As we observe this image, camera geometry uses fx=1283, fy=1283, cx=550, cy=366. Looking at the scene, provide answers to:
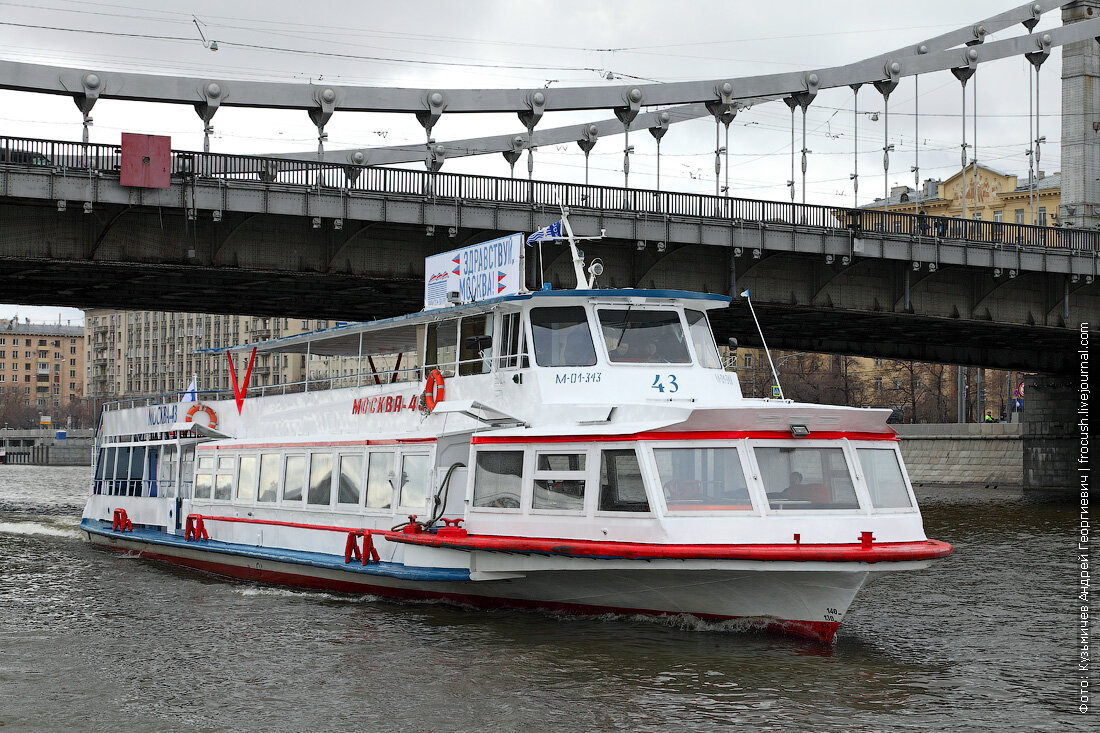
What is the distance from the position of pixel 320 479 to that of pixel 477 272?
182 inches

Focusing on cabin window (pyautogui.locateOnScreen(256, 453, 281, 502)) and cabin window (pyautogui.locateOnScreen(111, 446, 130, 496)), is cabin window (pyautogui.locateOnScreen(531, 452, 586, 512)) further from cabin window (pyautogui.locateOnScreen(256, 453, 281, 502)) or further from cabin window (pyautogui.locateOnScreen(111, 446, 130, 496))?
cabin window (pyautogui.locateOnScreen(111, 446, 130, 496))

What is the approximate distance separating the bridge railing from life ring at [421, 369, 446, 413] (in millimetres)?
14482

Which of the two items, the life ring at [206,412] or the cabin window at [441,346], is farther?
the life ring at [206,412]

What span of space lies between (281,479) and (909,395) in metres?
73.0

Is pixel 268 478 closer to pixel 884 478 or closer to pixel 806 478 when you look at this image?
pixel 806 478

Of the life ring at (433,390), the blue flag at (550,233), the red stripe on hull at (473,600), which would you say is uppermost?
the blue flag at (550,233)

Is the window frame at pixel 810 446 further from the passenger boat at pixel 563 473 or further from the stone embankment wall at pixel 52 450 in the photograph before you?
the stone embankment wall at pixel 52 450

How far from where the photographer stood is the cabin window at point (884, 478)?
16.5 meters

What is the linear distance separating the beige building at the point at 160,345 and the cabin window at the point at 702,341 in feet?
324

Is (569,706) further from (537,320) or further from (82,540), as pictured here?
(82,540)

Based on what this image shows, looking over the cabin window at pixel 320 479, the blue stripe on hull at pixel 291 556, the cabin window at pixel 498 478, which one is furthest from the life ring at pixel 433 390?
the cabin window at pixel 320 479

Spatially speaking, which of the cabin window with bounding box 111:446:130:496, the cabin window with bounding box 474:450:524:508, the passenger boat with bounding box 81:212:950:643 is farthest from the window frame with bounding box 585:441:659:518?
the cabin window with bounding box 111:446:130:496

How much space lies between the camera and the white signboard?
1950cm

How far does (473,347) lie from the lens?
19.6 m
